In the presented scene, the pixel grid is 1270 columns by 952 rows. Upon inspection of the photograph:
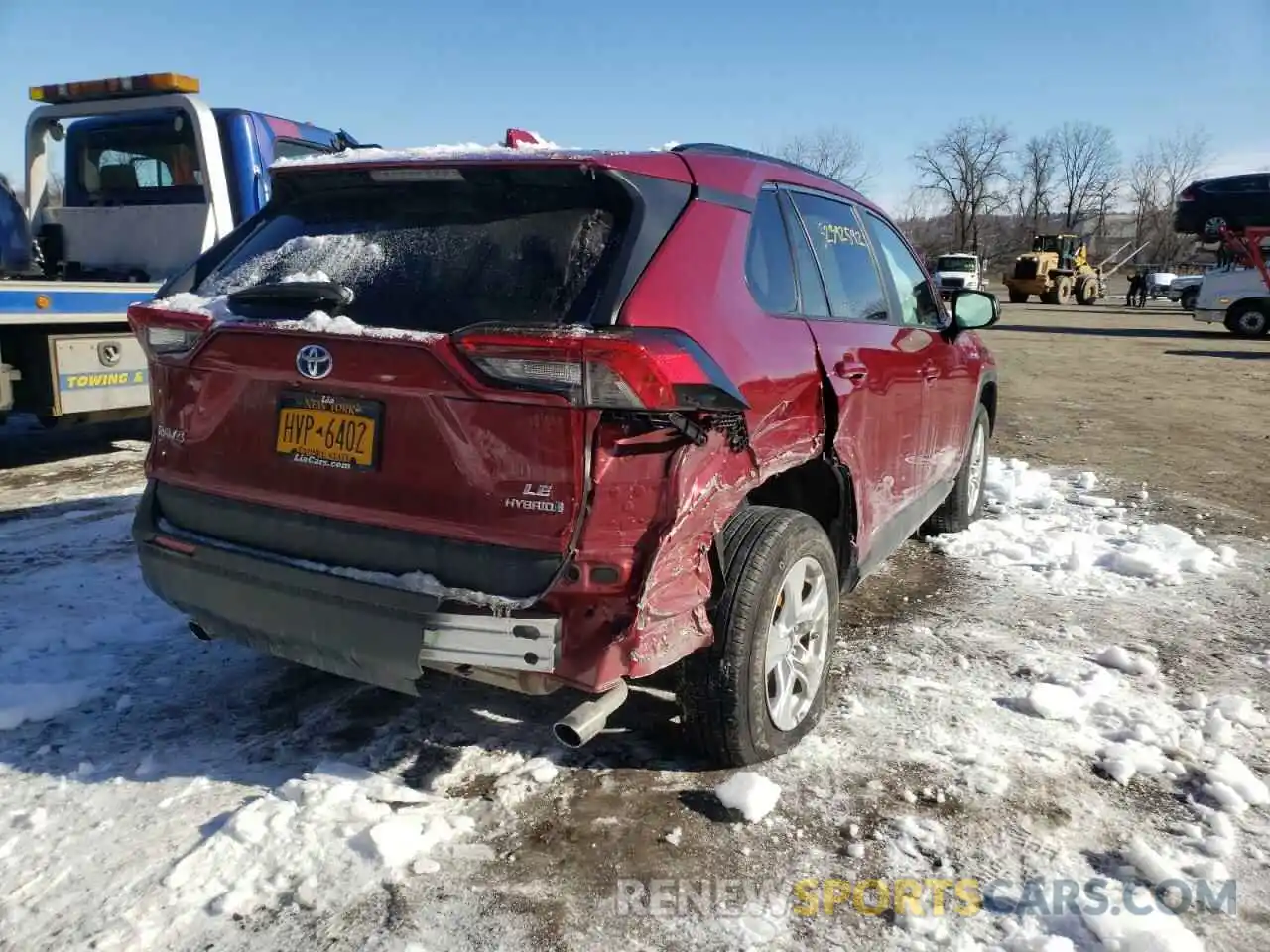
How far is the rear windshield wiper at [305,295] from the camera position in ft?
8.77

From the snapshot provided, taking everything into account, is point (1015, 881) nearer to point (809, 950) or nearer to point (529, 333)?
point (809, 950)

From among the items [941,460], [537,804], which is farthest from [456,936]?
[941,460]

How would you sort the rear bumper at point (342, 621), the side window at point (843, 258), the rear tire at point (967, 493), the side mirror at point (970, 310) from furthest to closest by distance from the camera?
the rear tire at point (967, 493), the side mirror at point (970, 310), the side window at point (843, 258), the rear bumper at point (342, 621)

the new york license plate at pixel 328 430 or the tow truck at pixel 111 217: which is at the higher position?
the tow truck at pixel 111 217

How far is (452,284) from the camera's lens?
2615mm

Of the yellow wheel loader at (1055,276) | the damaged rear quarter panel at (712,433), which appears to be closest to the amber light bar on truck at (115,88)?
the damaged rear quarter panel at (712,433)

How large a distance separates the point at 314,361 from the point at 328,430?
192 mm

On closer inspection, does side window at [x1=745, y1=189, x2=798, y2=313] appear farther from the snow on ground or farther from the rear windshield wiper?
the snow on ground

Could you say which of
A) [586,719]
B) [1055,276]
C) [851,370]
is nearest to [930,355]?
[851,370]

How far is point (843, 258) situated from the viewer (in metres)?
3.74

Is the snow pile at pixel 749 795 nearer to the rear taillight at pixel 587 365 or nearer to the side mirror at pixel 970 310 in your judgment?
the rear taillight at pixel 587 365

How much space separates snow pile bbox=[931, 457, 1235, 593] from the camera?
5.04m

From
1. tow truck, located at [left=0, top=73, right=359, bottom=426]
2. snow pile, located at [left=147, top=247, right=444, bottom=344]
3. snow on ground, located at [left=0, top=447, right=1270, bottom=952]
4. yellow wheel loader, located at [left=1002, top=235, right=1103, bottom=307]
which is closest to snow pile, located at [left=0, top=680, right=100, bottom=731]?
snow on ground, located at [left=0, top=447, right=1270, bottom=952]

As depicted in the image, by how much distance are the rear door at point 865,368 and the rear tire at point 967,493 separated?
1395 millimetres
